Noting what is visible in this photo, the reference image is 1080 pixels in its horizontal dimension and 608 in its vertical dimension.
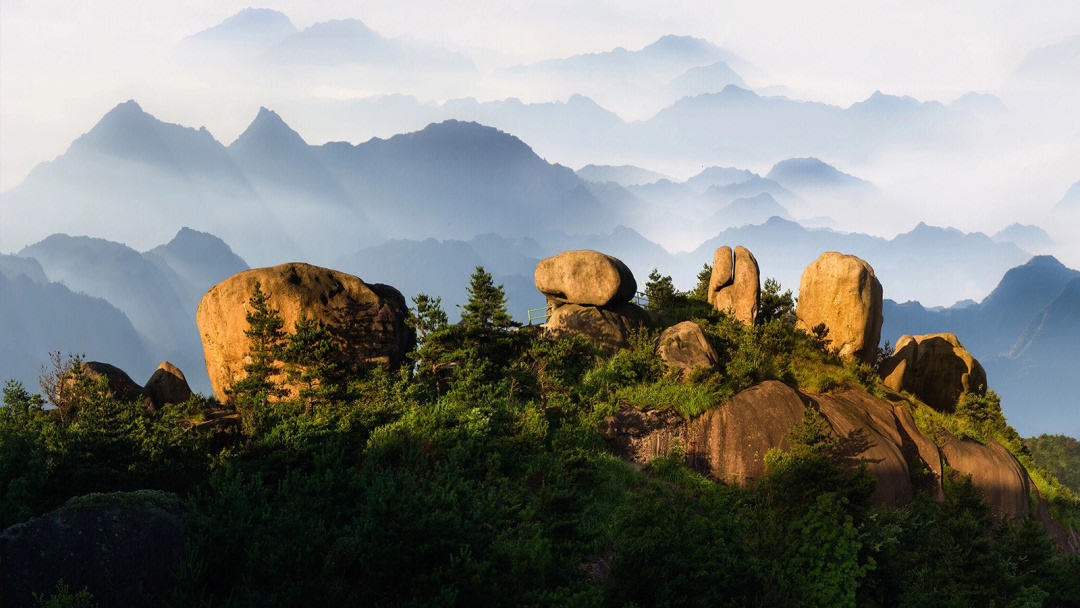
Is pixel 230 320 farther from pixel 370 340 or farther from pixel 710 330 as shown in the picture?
pixel 710 330

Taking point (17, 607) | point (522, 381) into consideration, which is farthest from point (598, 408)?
point (17, 607)

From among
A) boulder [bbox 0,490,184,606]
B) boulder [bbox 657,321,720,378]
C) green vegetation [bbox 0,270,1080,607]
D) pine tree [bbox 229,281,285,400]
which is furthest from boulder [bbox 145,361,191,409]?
boulder [bbox 657,321,720,378]

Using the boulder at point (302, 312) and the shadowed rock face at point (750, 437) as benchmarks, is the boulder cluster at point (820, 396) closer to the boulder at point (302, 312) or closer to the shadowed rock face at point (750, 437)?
the shadowed rock face at point (750, 437)

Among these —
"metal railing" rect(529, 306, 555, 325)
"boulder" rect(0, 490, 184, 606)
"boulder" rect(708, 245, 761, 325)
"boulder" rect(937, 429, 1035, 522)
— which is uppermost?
"boulder" rect(708, 245, 761, 325)

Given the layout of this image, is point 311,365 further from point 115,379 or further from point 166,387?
point 115,379

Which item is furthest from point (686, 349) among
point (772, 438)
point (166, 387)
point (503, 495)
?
point (166, 387)

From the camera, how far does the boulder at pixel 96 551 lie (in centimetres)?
1075

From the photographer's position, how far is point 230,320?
2244 cm

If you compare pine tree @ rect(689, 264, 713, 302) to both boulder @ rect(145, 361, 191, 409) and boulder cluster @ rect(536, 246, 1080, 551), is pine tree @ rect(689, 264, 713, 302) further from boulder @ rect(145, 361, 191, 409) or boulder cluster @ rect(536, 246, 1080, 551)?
boulder @ rect(145, 361, 191, 409)

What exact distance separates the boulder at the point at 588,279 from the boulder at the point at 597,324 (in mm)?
493

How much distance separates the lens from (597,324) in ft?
90.7

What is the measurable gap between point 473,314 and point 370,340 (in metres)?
3.49

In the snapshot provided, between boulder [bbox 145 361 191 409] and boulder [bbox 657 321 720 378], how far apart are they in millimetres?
17387

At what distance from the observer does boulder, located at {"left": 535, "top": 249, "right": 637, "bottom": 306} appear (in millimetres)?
28719
